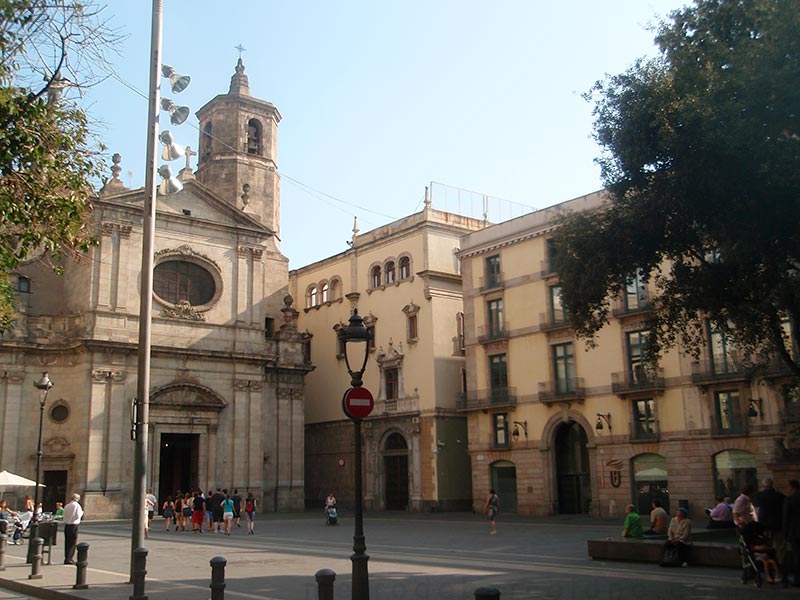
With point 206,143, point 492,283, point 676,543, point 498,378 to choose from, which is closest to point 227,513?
point 498,378

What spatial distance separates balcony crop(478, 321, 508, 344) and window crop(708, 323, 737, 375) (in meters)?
10.3

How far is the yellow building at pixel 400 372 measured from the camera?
43.8 meters

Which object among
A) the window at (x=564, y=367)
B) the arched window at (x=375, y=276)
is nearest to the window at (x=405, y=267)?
the arched window at (x=375, y=276)

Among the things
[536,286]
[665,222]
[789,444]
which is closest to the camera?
[665,222]

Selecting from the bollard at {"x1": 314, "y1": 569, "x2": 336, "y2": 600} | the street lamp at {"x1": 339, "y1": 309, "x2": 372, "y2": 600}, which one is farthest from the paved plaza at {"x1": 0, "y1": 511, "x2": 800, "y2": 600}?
the bollard at {"x1": 314, "y1": 569, "x2": 336, "y2": 600}

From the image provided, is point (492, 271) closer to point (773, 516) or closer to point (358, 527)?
point (773, 516)

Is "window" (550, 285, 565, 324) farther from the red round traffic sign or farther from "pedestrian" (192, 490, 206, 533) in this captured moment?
the red round traffic sign

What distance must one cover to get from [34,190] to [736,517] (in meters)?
13.4

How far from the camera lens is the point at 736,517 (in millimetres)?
15688

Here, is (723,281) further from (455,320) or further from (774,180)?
(455,320)

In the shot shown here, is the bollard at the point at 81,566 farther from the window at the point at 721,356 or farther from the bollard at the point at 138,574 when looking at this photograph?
the window at the point at 721,356

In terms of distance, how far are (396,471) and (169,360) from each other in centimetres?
1374

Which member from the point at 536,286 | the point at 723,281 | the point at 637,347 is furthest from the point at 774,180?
the point at 536,286

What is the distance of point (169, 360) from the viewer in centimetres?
4341
